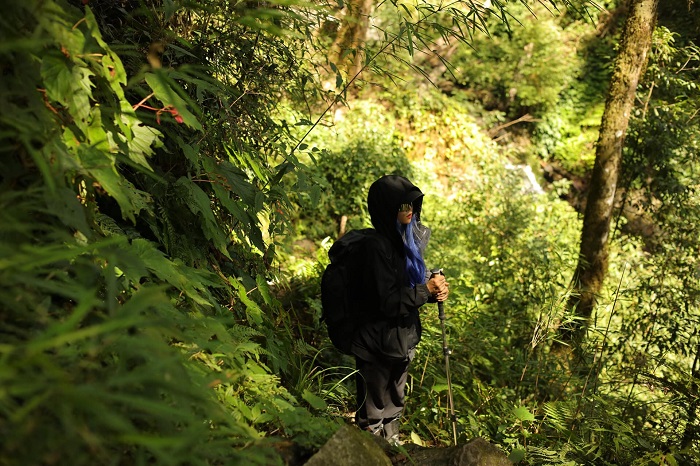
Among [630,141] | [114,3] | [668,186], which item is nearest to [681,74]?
[630,141]

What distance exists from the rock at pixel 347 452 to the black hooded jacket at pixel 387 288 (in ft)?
3.72

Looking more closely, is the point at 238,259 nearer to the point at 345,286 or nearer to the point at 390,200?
the point at 345,286

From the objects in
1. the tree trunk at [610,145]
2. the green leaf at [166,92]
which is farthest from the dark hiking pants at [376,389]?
the tree trunk at [610,145]

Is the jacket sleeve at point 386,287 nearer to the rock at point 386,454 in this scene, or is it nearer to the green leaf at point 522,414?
the rock at point 386,454

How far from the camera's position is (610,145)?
6488 mm

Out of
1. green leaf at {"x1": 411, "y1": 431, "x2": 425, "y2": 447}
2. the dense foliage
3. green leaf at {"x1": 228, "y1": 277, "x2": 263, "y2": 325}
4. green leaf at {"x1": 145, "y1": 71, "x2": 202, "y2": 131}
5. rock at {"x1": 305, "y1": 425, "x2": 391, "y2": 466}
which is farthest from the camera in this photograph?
green leaf at {"x1": 411, "y1": 431, "x2": 425, "y2": 447}

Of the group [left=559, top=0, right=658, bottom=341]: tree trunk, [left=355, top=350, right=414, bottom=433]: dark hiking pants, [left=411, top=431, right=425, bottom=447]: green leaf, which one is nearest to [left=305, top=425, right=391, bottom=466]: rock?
[left=355, top=350, right=414, bottom=433]: dark hiking pants

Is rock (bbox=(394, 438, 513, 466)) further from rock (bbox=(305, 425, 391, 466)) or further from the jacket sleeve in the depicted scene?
the jacket sleeve

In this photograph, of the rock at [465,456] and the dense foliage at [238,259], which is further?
the rock at [465,456]

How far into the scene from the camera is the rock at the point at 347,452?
2.10 m

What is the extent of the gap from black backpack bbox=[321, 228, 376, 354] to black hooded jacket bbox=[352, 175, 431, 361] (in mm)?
47

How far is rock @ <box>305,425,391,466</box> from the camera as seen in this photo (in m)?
2.10

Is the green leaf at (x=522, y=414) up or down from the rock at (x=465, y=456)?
down

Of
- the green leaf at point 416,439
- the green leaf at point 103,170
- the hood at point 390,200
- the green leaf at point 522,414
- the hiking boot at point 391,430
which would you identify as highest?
the green leaf at point 103,170
